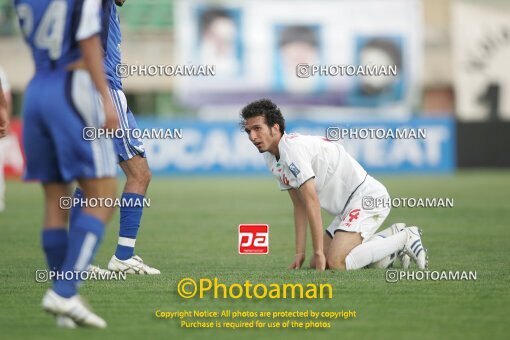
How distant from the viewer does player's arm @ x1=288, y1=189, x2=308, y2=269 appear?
7.72 m

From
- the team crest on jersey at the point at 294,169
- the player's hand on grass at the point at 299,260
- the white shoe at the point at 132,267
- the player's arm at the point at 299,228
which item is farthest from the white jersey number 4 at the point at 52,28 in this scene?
the player's hand on grass at the point at 299,260

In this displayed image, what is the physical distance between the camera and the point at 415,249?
25.9 feet

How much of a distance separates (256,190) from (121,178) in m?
4.62

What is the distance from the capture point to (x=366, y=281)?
7199mm

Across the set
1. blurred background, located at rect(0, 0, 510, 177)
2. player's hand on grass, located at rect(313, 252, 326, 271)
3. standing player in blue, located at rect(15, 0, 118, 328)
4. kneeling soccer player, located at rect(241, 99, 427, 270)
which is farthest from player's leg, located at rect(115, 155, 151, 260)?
blurred background, located at rect(0, 0, 510, 177)

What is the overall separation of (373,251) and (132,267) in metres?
1.83

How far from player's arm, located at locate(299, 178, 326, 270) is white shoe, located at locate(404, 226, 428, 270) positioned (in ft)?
2.60

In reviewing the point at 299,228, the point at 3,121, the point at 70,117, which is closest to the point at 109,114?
the point at 70,117

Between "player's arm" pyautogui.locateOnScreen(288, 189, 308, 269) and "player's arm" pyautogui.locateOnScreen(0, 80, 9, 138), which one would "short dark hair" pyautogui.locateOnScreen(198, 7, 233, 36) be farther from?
"player's arm" pyautogui.locateOnScreen(0, 80, 9, 138)

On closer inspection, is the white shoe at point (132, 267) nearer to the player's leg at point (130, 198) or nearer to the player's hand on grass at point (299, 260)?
the player's leg at point (130, 198)

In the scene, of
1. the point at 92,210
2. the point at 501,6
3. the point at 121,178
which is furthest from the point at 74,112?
the point at 501,6

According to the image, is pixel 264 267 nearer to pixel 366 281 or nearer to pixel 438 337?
pixel 366 281

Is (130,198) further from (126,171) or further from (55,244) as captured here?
(55,244)

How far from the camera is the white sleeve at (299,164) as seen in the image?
7.43m
